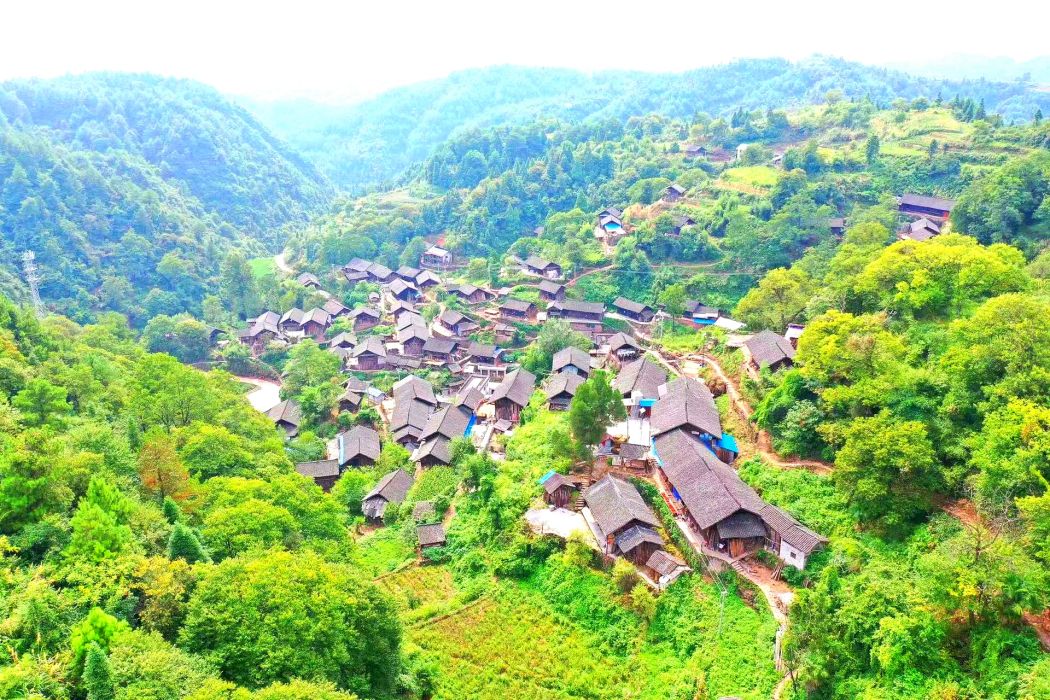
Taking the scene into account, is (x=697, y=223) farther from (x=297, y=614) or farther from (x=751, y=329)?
(x=297, y=614)

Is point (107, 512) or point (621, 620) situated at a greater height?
point (107, 512)

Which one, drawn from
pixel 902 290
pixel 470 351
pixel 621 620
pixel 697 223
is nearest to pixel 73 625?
pixel 621 620

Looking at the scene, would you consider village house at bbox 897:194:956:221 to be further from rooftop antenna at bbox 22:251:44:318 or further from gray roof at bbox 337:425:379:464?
rooftop antenna at bbox 22:251:44:318

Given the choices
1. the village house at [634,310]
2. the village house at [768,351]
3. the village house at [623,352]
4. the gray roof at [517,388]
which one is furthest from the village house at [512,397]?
the village house at [634,310]

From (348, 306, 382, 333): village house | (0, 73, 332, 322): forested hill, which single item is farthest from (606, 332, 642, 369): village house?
(0, 73, 332, 322): forested hill

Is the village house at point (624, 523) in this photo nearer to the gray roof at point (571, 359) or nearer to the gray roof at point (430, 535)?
the gray roof at point (430, 535)

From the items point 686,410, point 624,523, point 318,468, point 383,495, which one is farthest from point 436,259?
point 624,523
